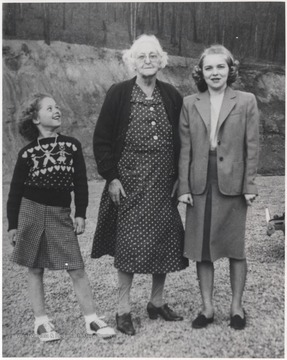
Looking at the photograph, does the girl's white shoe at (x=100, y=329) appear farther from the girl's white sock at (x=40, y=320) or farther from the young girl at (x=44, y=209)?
the girl's white sock at (x=40, y=320)

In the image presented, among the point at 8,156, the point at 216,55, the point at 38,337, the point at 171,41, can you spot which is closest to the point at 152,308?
the point at 38,337

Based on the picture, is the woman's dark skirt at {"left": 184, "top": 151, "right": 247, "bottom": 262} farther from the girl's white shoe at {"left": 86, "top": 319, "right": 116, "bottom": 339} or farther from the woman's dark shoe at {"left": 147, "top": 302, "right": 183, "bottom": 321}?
the girl's white shoe at {"left": 86, "top": 319, "right": 116, "bottom": 339}

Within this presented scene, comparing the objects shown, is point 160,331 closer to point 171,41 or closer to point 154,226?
point 154,226

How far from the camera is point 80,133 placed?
46.7ft

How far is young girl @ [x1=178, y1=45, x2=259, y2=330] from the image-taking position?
3.02 m

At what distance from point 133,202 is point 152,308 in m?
0.79

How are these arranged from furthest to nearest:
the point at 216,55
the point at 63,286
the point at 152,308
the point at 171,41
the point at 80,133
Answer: the point at 80,133, the point at 171,41, the point at 63,286, the point at 152,308, the point at 216,55

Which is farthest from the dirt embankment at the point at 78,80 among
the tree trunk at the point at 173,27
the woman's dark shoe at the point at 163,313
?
the woman's dark shoe at the point at 163,313

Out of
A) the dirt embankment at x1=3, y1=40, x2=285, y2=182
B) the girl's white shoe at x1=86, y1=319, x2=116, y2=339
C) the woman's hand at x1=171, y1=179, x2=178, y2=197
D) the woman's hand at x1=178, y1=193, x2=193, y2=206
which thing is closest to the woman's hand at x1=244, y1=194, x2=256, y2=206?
the woman's hand at x1=178, y1=193, x2=193, y2=206

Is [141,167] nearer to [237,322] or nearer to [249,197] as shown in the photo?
[249,197]

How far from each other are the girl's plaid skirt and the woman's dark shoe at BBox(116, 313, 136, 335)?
460mm

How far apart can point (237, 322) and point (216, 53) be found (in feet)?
5.58

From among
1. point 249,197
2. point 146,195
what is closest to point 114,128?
point 146,195

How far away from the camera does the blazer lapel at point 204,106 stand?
306 cm
